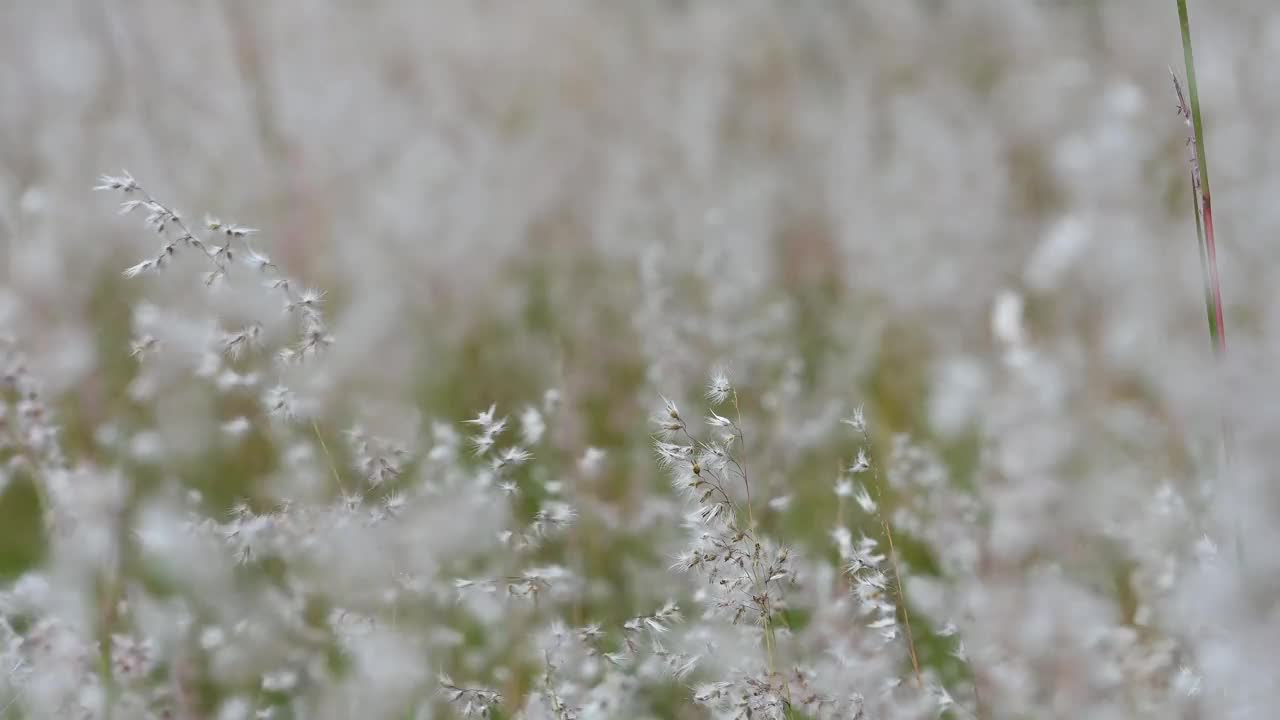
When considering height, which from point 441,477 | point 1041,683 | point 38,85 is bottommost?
point 1041,683

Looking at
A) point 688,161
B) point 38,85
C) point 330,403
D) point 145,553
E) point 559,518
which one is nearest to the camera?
point 559,518

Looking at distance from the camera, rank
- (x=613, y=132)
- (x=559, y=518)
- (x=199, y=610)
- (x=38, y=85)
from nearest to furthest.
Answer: (x=559, y=518) < (x=199, y=610) < (x=38, y=85) < (x=613, y=132)

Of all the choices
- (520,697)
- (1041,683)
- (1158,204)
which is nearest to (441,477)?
(520,697)

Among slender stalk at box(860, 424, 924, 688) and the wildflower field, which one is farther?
the wildflower field

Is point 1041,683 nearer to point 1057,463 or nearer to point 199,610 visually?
point 1057,463

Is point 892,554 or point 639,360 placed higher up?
point 892,554

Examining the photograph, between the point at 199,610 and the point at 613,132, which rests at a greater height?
the point at 613,132

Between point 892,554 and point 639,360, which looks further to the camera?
point 639,360

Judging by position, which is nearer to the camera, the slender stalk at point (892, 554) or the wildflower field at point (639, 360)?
the slender stalk at point (892, 554)
